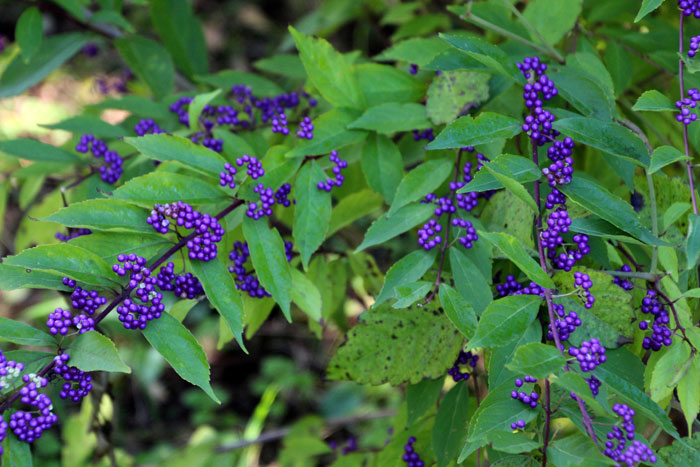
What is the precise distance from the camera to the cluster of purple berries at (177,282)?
142 centimetres

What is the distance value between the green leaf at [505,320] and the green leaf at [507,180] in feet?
0.67

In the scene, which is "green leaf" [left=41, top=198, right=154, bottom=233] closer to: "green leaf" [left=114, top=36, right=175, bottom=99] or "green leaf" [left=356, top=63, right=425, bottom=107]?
"green leaf" [left=356, top=63, right=425, bottom=107]

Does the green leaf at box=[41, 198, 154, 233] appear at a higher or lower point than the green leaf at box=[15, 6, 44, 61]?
lower

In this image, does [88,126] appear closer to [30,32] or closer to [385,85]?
[30,32]

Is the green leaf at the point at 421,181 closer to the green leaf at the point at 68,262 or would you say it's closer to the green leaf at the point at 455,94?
the green leaf at the point at 455,94

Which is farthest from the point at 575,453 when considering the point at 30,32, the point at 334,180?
the point at 30,32

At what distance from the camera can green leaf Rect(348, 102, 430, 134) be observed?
1707 millimetres

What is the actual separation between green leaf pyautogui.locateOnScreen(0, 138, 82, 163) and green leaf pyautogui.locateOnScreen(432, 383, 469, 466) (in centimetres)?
140

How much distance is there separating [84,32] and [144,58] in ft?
1.04

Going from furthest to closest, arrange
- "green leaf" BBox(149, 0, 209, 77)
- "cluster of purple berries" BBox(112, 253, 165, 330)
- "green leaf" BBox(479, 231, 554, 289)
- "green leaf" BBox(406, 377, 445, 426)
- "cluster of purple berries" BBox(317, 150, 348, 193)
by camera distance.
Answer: "green leaf" BBox(149, 0, 209, 77), "green leaf" BBox(406, 377, 445, 426), "cluster of purple berries" BBox(317, 150, 348, 193), "cluster of purple berries" BBox(112, 253, 165, 330), "green leaf" BBox(479, 231, 554, 289)

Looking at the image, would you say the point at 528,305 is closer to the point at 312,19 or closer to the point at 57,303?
the point at 57,303

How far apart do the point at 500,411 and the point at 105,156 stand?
1.40 metres

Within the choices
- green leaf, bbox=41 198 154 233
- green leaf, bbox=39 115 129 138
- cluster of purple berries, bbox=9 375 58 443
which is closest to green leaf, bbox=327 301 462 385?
green leaf, bbox=41 198 154 233

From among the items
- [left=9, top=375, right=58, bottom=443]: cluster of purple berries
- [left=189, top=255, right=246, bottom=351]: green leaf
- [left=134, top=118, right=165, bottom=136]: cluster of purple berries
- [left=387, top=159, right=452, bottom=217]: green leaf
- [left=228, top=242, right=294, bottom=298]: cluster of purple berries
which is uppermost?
[left=387, top=159, right=452, bottom=217]: green leaf
